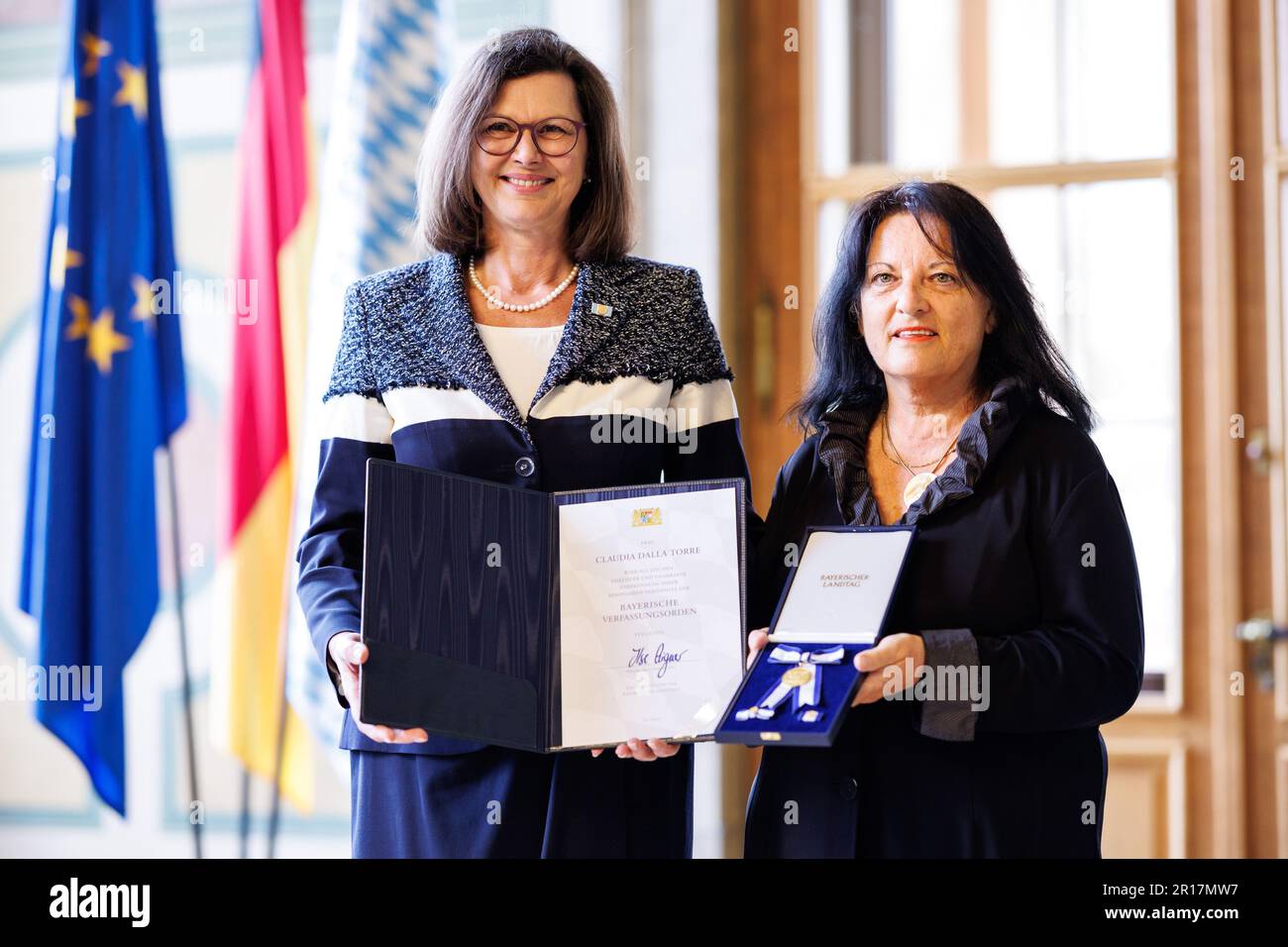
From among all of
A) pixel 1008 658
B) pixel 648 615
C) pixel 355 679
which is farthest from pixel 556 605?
pixel 1008 658

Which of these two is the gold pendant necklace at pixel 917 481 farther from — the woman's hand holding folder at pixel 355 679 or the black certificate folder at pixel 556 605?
the woman's hand holding folder at pixel 355 679

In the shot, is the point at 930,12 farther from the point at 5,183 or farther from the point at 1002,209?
the point at 5,183

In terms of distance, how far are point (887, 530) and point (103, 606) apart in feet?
5.88

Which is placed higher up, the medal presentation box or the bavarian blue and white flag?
the bavarian blue and white flag

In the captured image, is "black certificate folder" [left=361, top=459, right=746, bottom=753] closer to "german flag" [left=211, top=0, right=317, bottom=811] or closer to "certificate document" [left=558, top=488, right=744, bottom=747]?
"certificate document" [left=558, top=488, right=744, bottom=747]

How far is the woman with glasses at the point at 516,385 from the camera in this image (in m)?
1.47

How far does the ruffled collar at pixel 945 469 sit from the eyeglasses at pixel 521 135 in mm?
470

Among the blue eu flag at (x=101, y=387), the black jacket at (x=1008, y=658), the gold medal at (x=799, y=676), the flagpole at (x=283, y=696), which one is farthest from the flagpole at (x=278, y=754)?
the gold medal at (x=799, y=676)

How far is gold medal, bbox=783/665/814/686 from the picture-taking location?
4.26 ft

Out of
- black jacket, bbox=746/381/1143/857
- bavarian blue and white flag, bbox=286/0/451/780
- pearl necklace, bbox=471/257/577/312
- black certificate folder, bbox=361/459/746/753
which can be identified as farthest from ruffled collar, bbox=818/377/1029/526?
bavarian blue and white flag, bbox=286/0/451/780

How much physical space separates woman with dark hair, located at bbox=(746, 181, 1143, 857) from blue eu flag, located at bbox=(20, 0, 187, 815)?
5.17ft
